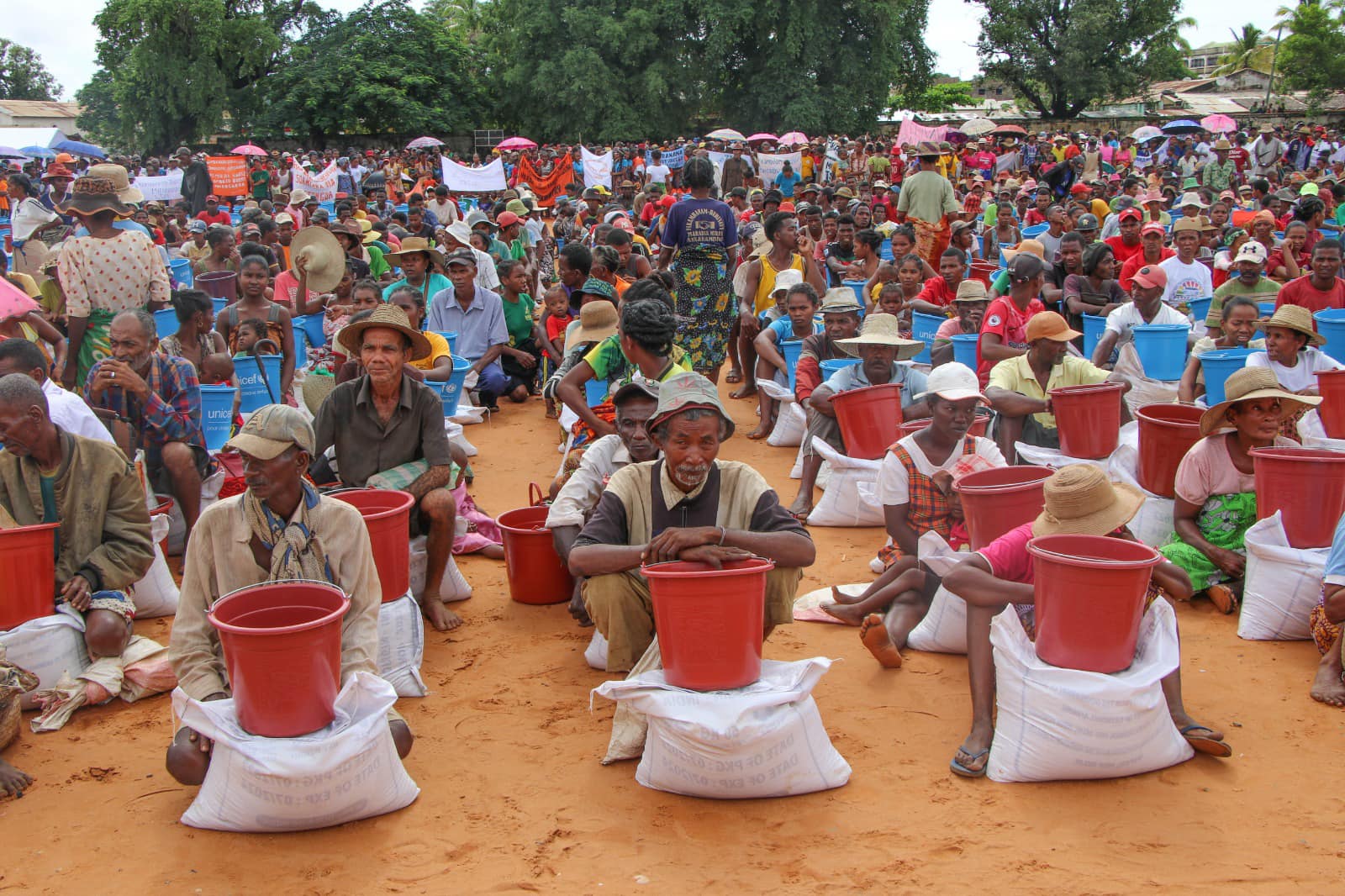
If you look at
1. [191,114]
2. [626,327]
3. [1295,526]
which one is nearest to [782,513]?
[626,327]

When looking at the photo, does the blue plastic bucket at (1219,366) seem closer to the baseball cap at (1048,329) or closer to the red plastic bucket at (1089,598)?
the baseball cap at (1048,329)

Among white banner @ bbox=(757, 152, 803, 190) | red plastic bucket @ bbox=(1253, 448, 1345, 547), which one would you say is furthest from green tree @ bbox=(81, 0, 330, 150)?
red plastic bucket @ bbox=(1253, 448, 1345, 547)

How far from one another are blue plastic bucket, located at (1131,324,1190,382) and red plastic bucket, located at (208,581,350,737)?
18.5ft

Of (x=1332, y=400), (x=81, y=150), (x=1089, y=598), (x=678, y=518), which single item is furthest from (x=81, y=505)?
(x=81, y=150)

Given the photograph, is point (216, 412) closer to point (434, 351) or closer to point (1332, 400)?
point (434, 351)

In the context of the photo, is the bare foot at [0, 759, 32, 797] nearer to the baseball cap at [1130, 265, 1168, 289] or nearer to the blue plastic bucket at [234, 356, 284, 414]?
the blue plastic bucket at [234, 356, 284, 414]

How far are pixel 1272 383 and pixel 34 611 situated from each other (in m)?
5.04

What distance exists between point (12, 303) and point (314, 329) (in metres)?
2.77

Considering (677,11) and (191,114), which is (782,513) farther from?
(191,114)

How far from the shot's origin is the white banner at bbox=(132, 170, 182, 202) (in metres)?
19.4

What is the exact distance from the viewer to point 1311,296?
809 cm

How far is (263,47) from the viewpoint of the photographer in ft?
133

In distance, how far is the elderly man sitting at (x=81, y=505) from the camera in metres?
4.31

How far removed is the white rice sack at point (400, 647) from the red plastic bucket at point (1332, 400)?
4.72 metres
